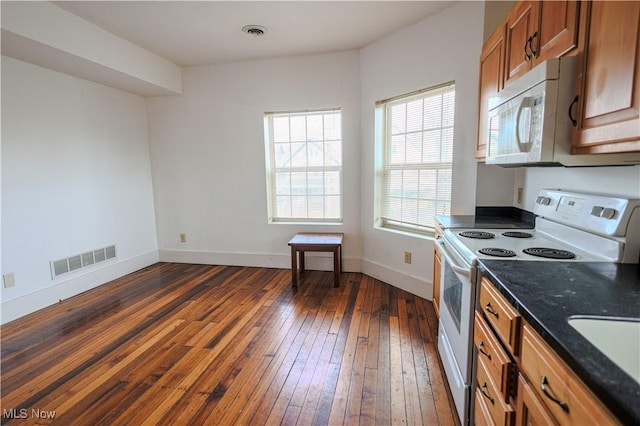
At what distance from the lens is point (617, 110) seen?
102 cm

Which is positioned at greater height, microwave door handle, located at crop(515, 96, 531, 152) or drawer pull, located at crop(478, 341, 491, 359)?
microwave door handle, located at crop(515, 96, 531, 152)

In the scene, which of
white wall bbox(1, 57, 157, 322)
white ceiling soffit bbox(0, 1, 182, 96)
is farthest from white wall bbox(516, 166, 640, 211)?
white wall bbox(1, 57, 157, 322)

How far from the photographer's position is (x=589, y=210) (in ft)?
4.60

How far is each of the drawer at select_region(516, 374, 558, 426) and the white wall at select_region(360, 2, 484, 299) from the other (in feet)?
6.07

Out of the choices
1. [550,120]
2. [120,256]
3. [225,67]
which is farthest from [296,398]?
[225,67]

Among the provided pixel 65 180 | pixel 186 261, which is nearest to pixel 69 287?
pixel 65 180

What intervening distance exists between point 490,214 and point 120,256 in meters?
4.15

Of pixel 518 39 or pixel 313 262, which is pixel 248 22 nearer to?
pixel 518 39

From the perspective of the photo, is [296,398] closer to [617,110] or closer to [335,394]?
[335,394]

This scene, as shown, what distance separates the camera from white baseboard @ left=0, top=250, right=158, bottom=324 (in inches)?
107

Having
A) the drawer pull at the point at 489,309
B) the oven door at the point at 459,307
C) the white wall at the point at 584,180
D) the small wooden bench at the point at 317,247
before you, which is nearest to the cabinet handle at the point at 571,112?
the white wall at the point at 584,180

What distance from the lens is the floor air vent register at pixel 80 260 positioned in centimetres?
305

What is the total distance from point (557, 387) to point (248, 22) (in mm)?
3213

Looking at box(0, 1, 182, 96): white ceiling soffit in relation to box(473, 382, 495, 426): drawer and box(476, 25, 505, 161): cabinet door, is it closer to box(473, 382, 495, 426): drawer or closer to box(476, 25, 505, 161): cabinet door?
box(476, 25, 505, 161): cabinet door
